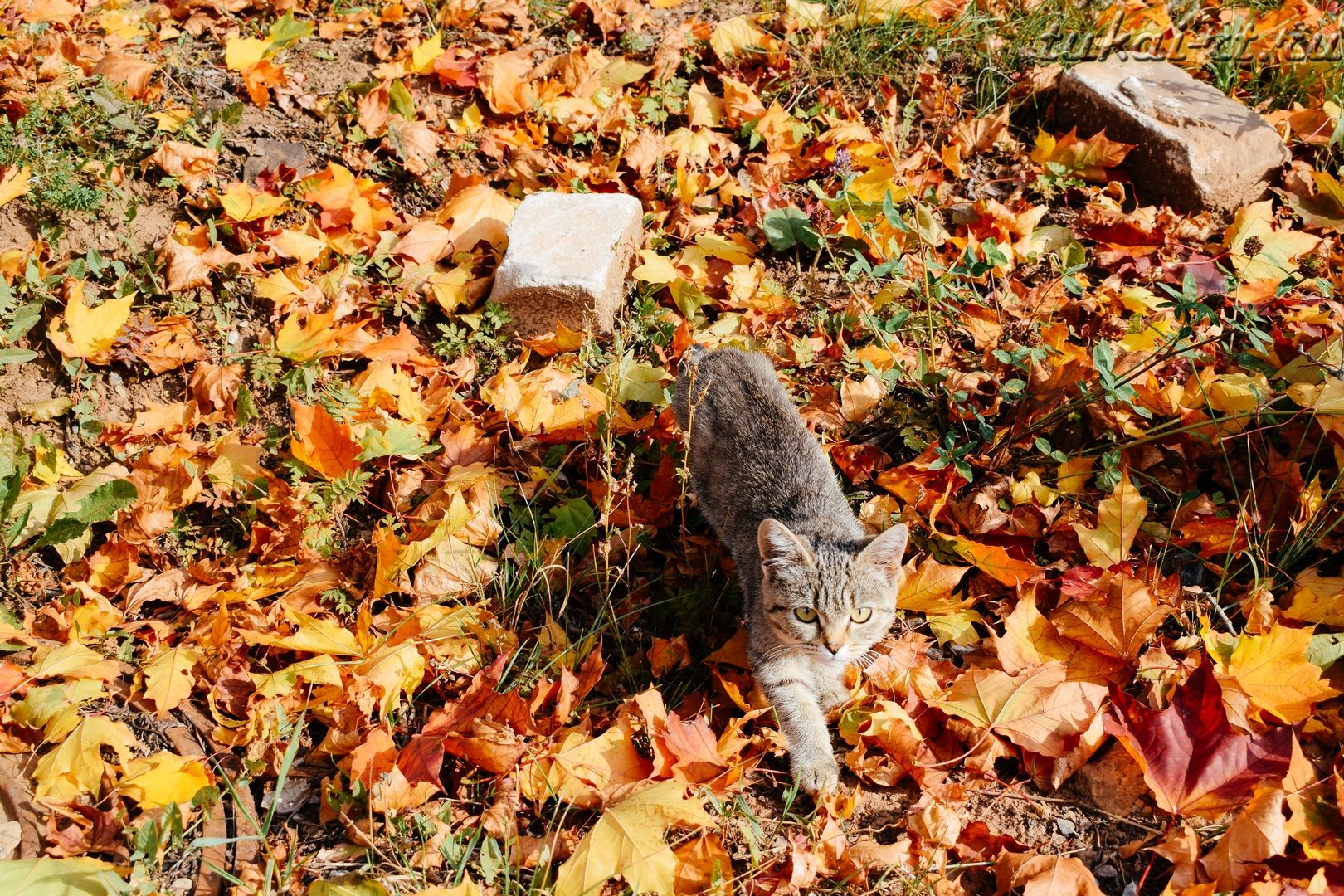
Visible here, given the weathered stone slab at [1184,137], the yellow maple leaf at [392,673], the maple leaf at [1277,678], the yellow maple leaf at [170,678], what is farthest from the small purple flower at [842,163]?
the yellow maple leaf at [170,678]

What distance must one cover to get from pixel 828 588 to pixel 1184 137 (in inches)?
116

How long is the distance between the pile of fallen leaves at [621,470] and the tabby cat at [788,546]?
0.14 metres

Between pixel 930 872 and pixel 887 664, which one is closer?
pixel 930 872

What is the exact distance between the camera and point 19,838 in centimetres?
256

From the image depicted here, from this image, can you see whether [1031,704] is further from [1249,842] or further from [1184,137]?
[1184,137]

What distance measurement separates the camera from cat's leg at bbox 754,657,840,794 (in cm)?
285

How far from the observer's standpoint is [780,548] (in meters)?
2.92

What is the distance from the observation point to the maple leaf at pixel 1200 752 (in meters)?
2.56

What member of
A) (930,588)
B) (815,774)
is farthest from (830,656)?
(930,588)

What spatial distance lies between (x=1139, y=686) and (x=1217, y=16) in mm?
4155

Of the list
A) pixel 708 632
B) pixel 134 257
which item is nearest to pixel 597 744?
pixel 708 632

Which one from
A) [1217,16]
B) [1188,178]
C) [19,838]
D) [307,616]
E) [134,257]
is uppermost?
[1217,16]

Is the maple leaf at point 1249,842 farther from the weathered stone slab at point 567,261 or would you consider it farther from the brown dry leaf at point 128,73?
the brown dry leaf at point 128,73

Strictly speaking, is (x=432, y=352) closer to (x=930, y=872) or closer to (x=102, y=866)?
(x=102, y=866)
